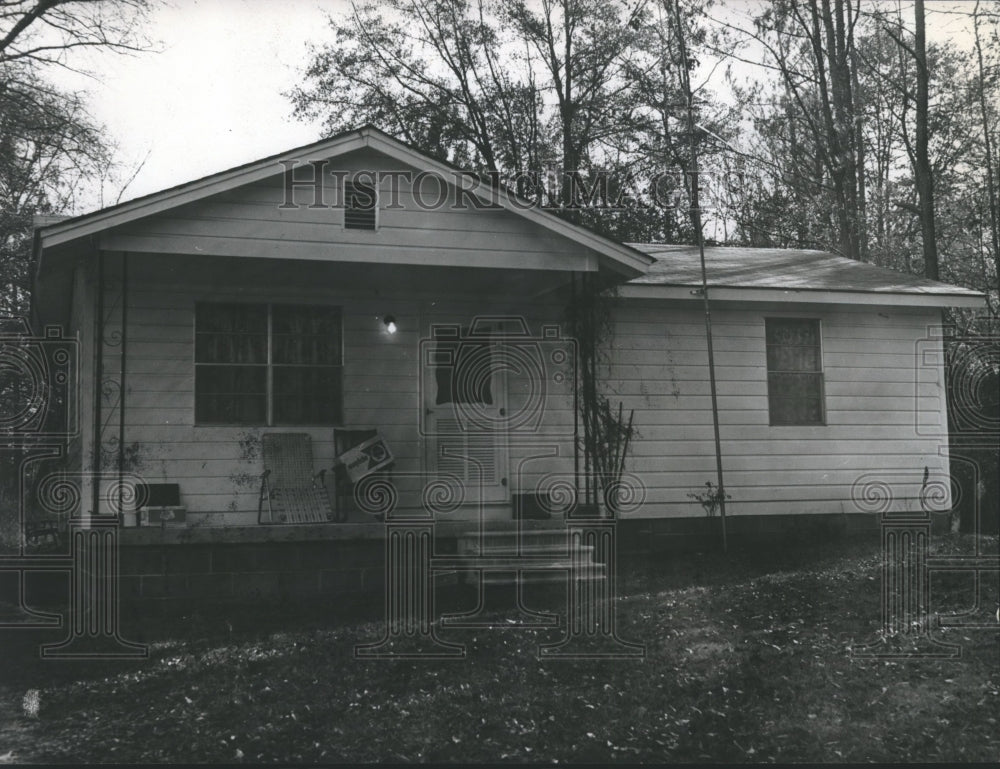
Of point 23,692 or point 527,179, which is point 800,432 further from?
point 527,179

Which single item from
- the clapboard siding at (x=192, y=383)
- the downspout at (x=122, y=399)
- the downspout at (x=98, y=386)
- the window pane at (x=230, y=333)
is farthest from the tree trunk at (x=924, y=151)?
the downspout at (x=98, y=386)

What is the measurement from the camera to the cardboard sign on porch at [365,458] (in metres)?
10.3

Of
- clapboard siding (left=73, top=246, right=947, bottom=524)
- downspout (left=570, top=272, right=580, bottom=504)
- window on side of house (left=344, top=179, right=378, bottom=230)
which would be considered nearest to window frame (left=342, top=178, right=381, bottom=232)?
window on side of house (left=344, top=179, right=378, bottom=230)

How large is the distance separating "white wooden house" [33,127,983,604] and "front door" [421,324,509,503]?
0.04m

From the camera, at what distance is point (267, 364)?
413 inches

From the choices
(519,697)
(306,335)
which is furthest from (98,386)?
(519,697)

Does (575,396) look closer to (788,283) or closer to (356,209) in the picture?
(356,209)

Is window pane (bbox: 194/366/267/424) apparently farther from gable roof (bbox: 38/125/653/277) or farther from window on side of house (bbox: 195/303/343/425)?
gable roof (bbox: 38/125/653/277)

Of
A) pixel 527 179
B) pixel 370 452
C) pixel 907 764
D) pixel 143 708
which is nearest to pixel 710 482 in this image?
pixel 370 452

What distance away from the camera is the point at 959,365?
14945 mm

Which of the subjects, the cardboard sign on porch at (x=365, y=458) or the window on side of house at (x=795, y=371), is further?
the window on side of house at (x=795, y=371)

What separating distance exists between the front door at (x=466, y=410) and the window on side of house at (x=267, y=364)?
1106mm

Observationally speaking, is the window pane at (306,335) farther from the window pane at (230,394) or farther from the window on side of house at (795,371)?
the window on side of house at (795,371)

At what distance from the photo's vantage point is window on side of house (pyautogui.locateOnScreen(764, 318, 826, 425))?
40.2ft
